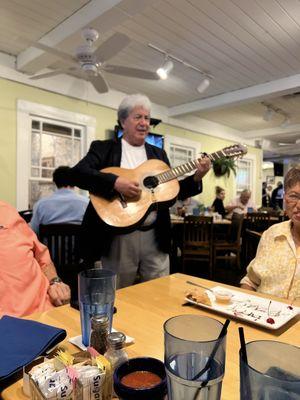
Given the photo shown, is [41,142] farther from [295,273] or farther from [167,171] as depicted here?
[295,273]

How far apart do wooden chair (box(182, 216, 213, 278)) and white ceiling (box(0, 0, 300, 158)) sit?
Answer: 6.92 ft

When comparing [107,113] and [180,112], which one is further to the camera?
[180,112]

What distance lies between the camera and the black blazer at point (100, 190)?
1.73 metres

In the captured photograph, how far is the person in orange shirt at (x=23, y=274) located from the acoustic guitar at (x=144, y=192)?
1.46 feet

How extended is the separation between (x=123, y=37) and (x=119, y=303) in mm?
2279

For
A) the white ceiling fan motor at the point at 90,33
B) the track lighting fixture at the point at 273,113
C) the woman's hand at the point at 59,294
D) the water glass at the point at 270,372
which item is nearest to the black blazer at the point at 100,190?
the woman's hand at the point at 59,294

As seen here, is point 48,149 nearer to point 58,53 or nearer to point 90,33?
point 58,53

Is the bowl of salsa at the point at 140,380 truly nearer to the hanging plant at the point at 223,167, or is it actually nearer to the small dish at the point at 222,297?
the small dish at the point at 222,297

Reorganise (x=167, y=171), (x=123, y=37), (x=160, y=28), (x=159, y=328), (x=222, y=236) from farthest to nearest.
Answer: (x=222, y=236) < (x=160, y=28) < (x=123, y=37) < (x=167, y=171) < (x=159, y=328)

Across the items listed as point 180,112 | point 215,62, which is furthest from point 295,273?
point 180,112

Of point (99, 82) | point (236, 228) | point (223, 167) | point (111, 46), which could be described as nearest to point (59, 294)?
point (111, 46)

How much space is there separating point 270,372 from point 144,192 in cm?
146

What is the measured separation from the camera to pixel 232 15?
3082mm

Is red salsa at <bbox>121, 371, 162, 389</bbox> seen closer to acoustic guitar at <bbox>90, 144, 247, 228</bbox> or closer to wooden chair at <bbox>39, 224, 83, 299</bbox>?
acoustic guitar at <bbox>90, 144, 247, 228</bbox>
